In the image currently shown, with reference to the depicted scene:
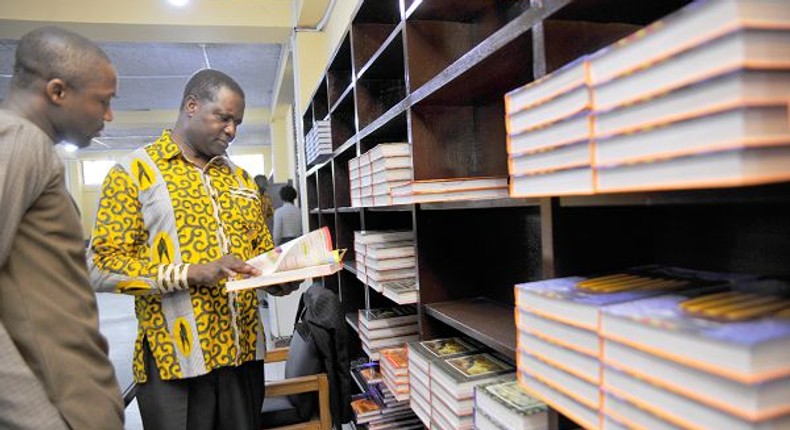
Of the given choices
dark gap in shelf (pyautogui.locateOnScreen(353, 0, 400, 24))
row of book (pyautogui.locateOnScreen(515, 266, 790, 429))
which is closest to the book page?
row of book (pyautogui.locateOnScreen(515, 266, 790, 429))

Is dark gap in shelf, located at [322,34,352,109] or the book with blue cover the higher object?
dark gap in shelf, located at [322,34,352,109]

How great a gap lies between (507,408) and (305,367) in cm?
150

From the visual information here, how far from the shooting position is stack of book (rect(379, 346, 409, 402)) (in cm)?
160

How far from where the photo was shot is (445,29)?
1.55 metres

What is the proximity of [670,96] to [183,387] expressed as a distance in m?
1.52

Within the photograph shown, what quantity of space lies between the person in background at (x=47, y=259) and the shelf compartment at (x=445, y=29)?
0.87 meters

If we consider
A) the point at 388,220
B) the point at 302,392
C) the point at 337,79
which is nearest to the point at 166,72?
the point at 337,79

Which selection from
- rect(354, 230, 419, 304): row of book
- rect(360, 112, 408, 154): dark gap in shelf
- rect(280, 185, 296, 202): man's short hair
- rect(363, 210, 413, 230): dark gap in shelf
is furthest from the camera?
rect(280, 185, 296, 202): man's short hair

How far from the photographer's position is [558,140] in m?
0.72

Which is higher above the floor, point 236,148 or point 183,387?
point 236,148

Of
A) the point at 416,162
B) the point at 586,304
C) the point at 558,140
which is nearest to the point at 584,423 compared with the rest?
the point at 586,304

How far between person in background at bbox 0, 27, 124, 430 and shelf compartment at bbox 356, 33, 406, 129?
1196 millimetres

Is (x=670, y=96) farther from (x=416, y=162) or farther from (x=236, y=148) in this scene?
(x=236, y=148)

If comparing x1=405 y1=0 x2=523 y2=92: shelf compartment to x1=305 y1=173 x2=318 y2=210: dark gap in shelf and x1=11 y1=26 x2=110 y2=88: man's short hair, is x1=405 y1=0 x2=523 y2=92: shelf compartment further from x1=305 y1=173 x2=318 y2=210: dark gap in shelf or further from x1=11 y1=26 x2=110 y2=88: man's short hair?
x1=305 y1=173 x2=318 y2=210: dark gap in shelf
